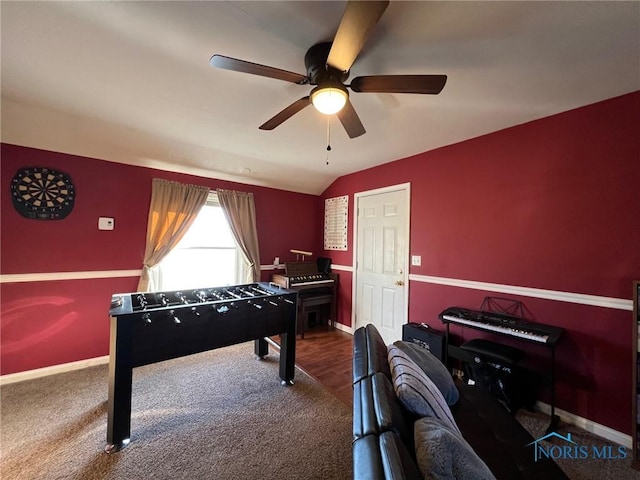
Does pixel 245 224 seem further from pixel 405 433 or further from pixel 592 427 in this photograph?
pixel 592 427

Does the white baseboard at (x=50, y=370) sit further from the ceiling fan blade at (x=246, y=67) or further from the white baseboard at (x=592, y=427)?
the white baseboard at (x=592, y=427)

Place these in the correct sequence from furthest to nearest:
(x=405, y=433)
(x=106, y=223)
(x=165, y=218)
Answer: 1. (x=165, y=218)
2. (x=106, y=223)
3. (x=405, y=433)

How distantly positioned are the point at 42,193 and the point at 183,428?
2676 millimetres

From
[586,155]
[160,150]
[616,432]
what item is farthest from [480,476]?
[160,150]

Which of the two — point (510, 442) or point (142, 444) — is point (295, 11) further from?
point (142, 444)

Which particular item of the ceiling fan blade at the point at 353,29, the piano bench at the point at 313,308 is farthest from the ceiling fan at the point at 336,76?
the piano bench at the point at 313,308

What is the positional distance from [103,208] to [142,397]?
6.81ft

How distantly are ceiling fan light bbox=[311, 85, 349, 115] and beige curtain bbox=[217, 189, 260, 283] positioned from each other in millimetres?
2593

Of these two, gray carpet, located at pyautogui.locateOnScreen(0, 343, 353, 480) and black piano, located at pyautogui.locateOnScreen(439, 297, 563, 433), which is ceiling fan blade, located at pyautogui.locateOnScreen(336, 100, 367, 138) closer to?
black piano, located at pyautogui.locateOnScreen(439, 297, 563, 433)

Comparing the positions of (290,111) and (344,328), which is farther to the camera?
(344,328)

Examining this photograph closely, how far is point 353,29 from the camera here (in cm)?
111

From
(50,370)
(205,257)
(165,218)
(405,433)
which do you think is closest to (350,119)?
(405,433)

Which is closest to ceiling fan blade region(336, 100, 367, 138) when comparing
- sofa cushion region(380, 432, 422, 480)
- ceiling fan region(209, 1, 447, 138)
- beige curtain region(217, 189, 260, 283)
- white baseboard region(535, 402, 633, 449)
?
ceiling fan region(209, 1, 447, 138)

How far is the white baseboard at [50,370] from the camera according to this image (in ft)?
8.11
